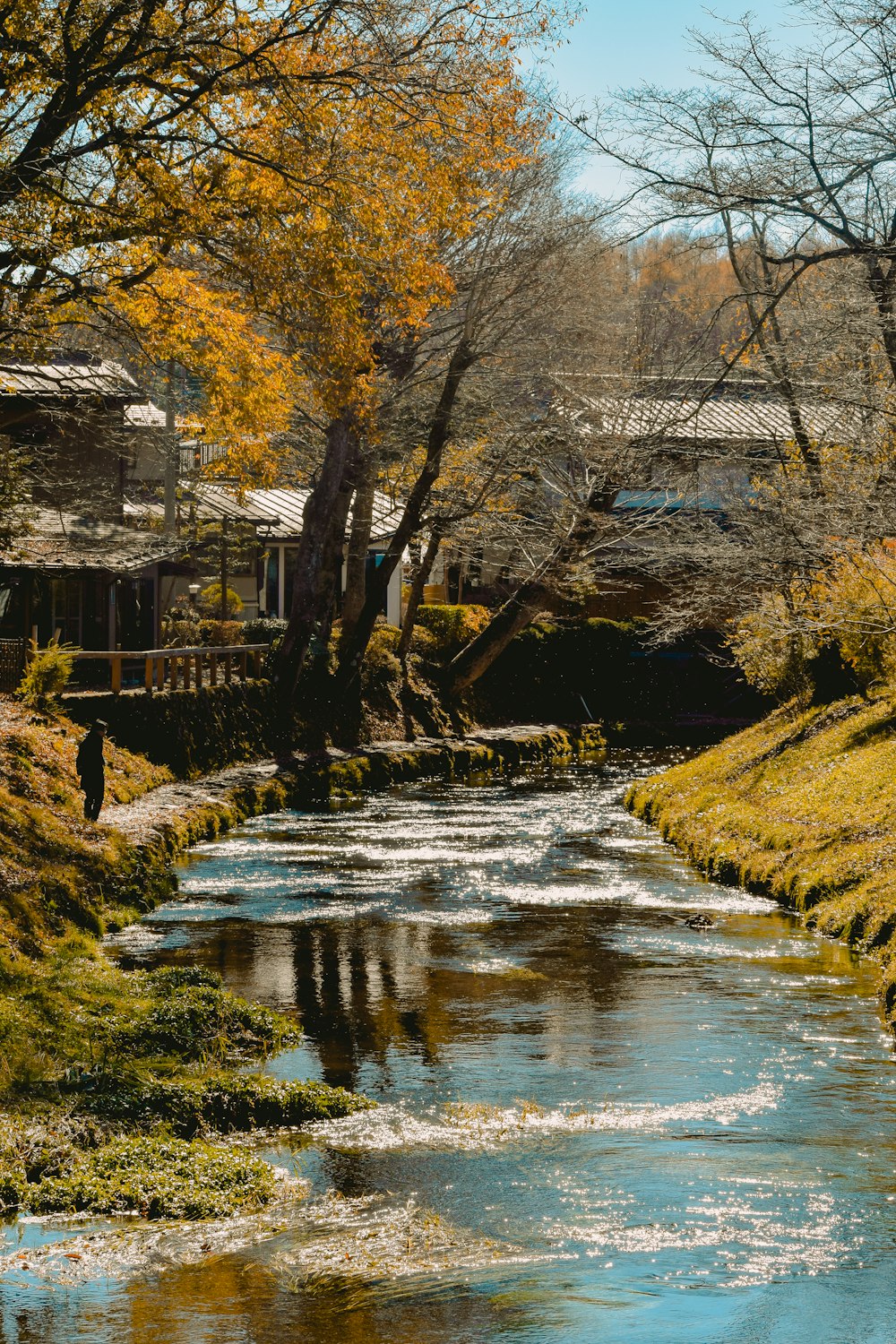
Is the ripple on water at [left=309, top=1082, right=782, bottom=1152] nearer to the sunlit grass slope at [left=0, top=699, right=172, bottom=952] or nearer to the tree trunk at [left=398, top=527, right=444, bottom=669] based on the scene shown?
the sunlit grass slope at [left=0, top=699, right=172, bottom=952]

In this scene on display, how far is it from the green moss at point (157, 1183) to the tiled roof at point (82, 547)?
2217cm

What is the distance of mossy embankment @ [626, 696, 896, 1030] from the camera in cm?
1648

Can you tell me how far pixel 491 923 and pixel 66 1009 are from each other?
6530 millimetres

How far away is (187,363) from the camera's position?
20.0m

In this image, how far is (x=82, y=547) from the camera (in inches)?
1289

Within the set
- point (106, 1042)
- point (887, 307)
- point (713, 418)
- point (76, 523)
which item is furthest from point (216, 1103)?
point (713, 418)

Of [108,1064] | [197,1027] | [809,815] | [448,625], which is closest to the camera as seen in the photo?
[108,1064]

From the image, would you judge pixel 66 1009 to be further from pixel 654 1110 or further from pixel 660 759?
pixel 660 759

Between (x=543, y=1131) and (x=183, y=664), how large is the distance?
73.0 feet

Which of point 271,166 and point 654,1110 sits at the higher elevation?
point 271,166

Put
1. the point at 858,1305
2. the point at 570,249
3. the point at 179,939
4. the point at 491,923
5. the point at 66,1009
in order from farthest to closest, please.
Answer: the point at 570,249
the point at 491,923
the point at 179,939
the point at 66,1009
the point at 858,1305

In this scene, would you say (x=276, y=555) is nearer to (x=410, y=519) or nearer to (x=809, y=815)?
(x=410, y=519)

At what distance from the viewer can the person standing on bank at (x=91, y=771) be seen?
1872 cm

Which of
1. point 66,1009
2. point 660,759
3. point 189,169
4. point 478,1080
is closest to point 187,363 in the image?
point 189,169
